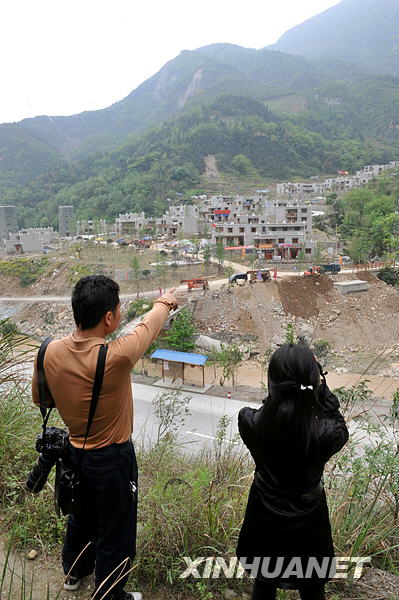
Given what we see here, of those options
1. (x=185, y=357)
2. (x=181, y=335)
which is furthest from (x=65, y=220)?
(x=185, y=357)

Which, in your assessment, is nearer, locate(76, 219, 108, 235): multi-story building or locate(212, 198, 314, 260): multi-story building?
locate(212, 198, 314, 260): multi-story building

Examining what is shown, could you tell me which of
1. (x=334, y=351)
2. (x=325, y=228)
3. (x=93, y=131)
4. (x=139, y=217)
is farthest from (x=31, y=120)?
(x=334, y=351)

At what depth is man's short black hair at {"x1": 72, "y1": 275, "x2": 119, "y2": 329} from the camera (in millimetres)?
1188

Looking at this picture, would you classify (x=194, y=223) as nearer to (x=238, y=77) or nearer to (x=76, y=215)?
(x=76, y=215)

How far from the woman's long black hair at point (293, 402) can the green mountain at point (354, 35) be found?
495ft

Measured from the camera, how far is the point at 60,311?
66.3 feet

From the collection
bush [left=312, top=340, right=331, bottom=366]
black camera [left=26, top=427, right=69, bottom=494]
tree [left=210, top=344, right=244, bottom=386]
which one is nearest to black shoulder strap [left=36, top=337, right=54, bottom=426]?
black camera [left=26, top=427, right=69, bottom=494]

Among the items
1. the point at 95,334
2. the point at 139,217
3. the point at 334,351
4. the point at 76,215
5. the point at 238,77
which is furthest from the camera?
the point at 238,77

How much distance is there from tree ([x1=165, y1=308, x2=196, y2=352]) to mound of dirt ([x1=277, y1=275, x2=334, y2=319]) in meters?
4.81

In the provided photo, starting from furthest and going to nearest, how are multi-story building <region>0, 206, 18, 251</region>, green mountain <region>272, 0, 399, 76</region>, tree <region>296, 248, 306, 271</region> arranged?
green mountain <region>272, 0, 399, 76</region>
multi-story building <region>0, 206, 18, 251</region>
tree <region>296, 248, 306, 271</region>

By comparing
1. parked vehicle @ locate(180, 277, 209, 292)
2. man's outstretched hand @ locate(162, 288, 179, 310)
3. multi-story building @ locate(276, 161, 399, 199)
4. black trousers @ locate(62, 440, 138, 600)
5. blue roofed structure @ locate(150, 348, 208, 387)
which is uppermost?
multi-story building @ locate(276, 161, 399, 199)

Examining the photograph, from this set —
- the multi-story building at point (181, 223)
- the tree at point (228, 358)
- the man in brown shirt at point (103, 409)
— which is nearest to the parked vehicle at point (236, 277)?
the tree at point (228, 358)

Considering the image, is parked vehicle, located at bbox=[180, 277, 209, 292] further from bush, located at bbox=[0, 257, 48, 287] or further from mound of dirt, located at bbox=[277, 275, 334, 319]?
bush, located at bbox=[0, 257, 48, 287]

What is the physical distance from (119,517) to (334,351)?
1379 centimetres
